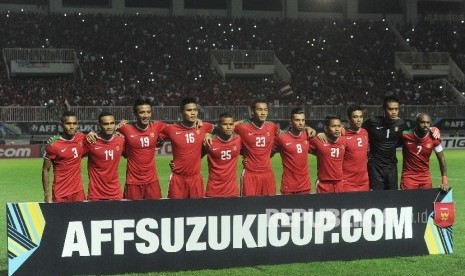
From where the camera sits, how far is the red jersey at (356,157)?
399 inches

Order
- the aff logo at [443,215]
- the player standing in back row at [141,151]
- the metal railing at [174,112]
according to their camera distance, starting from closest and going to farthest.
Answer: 1. the aff logo at [443,215]
2. the player standing in back row at [141,151]
3. the metal railing at [174,112]

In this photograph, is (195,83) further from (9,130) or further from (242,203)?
(242,203)

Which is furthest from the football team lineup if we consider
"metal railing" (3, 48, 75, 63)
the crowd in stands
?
"metal railing" (3, 48, 75, 63)

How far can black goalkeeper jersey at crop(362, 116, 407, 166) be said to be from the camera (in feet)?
33.8

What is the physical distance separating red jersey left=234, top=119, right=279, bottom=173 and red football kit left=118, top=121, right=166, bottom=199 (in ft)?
3.80

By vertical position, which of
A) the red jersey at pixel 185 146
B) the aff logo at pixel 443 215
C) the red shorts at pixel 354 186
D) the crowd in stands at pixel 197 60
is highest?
the crowd in stands at pixel 197 60

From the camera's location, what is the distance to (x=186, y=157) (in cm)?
988

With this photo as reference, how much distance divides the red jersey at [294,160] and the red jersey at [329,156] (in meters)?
0.17

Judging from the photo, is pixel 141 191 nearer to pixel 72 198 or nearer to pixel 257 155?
Answer: pixel 72 198

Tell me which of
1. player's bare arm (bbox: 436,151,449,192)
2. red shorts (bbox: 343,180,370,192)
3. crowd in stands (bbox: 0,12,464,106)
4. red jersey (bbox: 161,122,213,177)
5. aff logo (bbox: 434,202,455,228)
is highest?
crowd in stands (bbox: 0,12,464,106)

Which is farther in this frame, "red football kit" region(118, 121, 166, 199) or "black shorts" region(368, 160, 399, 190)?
"black shorts" region(368, 160, 399, 190)

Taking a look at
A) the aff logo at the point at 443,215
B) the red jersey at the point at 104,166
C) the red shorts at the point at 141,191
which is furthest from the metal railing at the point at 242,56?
the aff logo at the point at 443,215

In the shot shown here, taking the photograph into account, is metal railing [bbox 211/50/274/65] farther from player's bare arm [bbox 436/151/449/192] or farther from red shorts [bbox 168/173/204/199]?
player's bare arm [bbox 436/151/449/192]

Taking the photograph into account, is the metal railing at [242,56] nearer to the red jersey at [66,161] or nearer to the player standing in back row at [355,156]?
the player standing in back row at [355,156]
